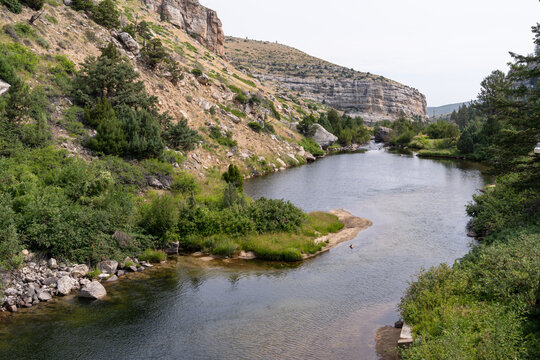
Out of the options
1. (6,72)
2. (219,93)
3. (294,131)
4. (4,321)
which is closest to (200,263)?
(4,321)

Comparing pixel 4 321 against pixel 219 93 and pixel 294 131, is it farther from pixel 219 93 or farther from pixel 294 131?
pixel 294 131

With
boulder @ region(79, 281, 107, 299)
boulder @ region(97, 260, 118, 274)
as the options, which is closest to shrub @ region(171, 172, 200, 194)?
boulder @ region(97, 260, 118, 274)

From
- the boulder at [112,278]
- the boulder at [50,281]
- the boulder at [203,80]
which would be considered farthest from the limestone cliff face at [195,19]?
the boulder at [50,281]

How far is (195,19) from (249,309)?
98565 mm

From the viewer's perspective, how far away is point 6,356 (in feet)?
46.0

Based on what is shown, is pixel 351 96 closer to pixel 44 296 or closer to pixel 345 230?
pixel 345 230

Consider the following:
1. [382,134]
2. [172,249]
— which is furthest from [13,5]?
[382,134]

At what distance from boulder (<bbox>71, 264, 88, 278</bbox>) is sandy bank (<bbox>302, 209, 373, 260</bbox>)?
43.8 feet

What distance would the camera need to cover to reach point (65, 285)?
19.4 meters

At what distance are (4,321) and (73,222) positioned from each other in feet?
22.9

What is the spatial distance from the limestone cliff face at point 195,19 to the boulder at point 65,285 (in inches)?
3348

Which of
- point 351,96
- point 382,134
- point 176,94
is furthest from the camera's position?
point 351,96

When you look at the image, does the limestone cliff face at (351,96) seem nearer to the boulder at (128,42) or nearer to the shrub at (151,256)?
the boulder at (128,42)

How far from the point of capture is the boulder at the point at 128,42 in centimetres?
5153
